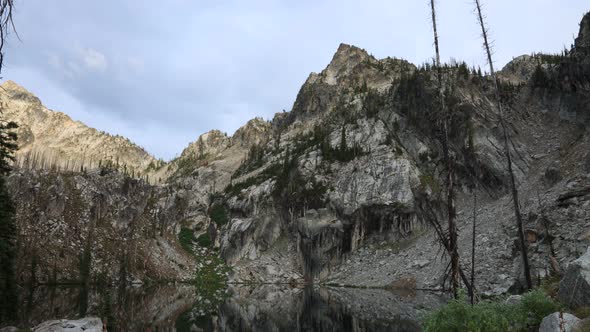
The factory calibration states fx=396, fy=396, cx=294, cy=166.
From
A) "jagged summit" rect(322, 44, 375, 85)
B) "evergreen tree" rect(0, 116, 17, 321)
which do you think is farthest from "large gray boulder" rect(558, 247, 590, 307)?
"jagged summit" rect(322, 44, 375, 85)

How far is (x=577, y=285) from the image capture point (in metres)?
14.1

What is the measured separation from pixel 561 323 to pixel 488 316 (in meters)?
2.38

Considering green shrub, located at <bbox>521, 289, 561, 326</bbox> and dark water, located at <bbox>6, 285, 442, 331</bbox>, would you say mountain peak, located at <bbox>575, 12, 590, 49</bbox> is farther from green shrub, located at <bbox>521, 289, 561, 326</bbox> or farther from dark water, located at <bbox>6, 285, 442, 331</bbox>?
green shrub, located at <bbox>521, 289, 561, 326</bbox>

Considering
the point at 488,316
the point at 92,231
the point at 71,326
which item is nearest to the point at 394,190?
the point at 92,231

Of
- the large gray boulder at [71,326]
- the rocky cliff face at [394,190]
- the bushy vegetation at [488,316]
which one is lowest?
the large gray boulder at [71,326]

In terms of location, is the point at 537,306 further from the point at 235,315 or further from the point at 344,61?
the point at 344,61

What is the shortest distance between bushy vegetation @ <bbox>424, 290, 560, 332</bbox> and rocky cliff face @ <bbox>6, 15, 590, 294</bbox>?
42242mm

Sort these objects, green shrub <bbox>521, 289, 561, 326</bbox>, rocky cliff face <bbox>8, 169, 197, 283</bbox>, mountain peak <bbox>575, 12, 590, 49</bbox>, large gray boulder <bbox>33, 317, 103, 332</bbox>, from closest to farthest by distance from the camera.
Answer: green shrub <bbox>521, 289, 561, 326</bbox>
large gray boulder <bbox>33, 317, 103, 332</bbox>
rocky cliff face <bbox>8, 169, 197, 283</bbox>
mountain peak <bbox>575, 12, 590, 49</bbox>

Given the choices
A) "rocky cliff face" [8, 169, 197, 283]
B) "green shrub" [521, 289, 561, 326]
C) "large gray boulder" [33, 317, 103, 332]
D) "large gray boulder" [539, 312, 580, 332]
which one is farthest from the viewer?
"rocky cliff face" [8, 169, 197, 283]

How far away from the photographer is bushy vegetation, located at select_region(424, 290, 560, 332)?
1294 centimetres

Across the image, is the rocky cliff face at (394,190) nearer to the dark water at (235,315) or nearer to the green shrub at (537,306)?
the dark water at (235,315)

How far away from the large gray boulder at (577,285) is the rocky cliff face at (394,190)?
1628 inches

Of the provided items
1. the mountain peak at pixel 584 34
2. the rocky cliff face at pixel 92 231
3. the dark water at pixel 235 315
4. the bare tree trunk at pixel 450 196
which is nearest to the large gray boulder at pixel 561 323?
the bare tree trunk at pixel 450 196

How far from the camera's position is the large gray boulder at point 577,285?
13562 mm
